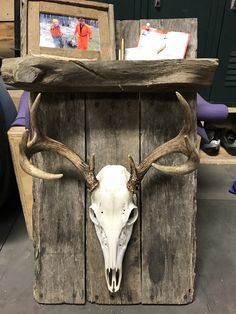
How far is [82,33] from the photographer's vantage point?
1691 mm

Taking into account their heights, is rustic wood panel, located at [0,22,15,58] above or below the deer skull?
above

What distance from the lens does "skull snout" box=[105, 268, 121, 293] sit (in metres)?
1.09

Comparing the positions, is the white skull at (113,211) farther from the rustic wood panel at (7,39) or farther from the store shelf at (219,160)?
the store shelf at (219,160)

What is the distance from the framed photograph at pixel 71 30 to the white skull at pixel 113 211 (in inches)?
32.5

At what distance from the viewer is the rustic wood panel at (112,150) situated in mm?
1139

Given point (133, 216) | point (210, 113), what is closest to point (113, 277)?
point (133, 216)

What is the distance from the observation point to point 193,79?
100cm

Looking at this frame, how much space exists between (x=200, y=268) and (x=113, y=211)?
2.06 feet

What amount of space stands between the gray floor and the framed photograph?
35.4 inches

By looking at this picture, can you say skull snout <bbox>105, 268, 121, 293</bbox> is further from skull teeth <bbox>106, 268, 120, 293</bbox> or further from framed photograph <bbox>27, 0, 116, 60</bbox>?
framed photograph <bbox>27, 0, 116, 60</bbox>

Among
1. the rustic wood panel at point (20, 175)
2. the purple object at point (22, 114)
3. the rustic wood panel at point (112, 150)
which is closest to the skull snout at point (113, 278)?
the rustic wood panel at point (112, 150)

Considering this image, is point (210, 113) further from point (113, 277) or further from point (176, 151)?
point (113, 277)

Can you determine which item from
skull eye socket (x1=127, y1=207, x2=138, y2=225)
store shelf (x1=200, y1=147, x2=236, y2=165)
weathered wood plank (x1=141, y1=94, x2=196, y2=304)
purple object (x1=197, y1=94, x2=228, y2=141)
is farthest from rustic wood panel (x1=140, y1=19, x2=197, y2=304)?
store shelf (x1=200, y1=147, x2=236, y2=165)

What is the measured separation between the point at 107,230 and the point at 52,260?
34 cm
